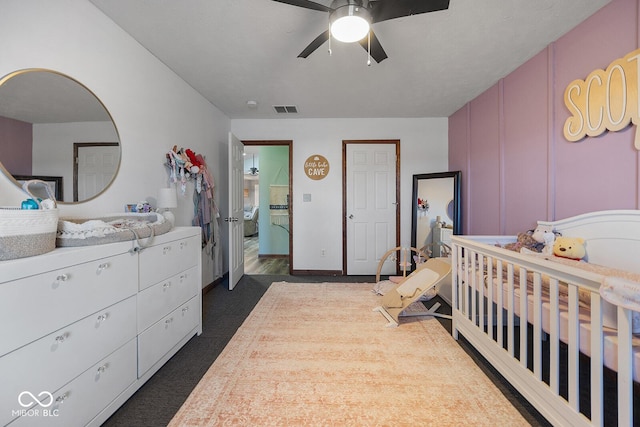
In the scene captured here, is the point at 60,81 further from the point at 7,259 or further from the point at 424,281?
the point at 424,281

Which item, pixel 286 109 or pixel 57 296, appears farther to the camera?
pixel 286 109

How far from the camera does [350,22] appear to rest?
4.57 feet

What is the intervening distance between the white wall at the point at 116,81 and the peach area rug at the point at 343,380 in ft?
4.54

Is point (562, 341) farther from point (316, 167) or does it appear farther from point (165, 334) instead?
point (316, 167)

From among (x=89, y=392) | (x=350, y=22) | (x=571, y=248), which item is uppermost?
(x=350, y=22)

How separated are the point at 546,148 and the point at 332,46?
76.1 inches

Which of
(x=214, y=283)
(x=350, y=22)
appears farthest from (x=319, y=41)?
(x=214, y=283)

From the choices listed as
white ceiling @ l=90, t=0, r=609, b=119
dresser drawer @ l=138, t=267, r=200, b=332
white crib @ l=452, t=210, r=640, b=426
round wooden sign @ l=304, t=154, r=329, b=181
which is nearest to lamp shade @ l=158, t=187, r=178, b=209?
dresser drawer @ l=138, t=267, r=200, b=332

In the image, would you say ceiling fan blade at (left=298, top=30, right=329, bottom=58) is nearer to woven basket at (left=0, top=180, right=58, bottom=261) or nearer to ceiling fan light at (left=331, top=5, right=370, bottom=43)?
ceiling fan light at (left=331, top=5, right=370, bottom=43)

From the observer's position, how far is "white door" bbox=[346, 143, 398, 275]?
12.4 feet

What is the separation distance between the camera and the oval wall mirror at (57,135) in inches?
48.9

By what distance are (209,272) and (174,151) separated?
1.49 metres

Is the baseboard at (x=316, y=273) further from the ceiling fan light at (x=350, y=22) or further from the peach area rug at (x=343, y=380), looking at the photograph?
the ceiling fan light at (x=350, y=22)

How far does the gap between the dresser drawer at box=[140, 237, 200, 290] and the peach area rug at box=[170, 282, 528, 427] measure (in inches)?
26.5
